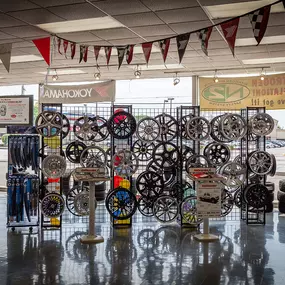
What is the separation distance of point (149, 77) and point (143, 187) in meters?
4.60

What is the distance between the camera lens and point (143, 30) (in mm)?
6715

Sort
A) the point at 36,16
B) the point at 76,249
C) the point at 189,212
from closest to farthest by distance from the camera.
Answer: the point at 36,16
the point at 76,249
the point at 189,212

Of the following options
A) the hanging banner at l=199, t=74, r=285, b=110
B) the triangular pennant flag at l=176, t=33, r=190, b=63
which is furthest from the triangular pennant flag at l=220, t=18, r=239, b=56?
the hanging banner at l=199, t=74, r=285, b=110

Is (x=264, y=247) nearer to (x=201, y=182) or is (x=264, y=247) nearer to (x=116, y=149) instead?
(x=201, y=182)

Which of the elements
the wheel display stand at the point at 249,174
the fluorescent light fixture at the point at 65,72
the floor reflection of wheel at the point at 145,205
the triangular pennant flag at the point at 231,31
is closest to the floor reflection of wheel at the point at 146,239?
the floor reflection of wheel at the point at 145,205

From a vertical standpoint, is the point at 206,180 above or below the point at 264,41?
below

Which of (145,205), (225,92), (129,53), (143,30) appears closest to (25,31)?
(129,53)

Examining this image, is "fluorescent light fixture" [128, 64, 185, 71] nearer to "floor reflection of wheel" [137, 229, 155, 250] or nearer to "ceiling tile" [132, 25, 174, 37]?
"ceiling tile" [132, 25, 174, 37]

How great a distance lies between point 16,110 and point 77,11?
3.69 meters

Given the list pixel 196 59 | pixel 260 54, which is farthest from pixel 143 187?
pixel 260 54

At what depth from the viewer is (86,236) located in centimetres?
679

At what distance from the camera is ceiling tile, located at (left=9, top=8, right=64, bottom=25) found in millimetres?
5785

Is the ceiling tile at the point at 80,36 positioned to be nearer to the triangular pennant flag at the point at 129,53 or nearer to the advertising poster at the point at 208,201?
the triangular pennant flag at the point at 129,53

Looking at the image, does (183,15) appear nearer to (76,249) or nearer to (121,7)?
(121,7)
